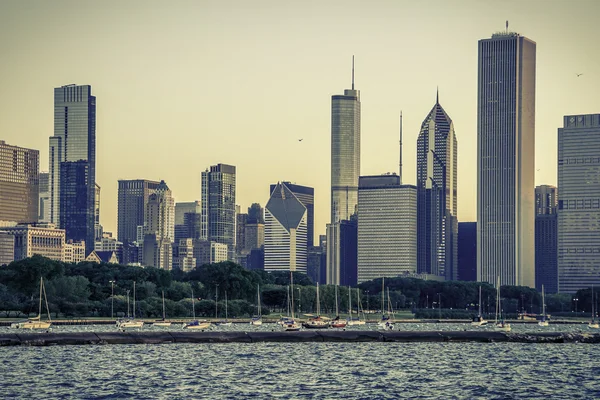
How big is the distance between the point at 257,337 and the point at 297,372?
124 ft

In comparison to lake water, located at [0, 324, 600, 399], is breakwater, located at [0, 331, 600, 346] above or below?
above

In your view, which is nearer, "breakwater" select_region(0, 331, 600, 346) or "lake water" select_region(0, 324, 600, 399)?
"lake water" select_region(0, 324, 600, 399)

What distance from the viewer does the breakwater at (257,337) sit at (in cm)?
12693

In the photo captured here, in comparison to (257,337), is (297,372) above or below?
below

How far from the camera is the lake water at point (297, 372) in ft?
288

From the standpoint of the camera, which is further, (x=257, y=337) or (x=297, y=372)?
(x=257, y=337)

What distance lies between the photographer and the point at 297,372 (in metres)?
103

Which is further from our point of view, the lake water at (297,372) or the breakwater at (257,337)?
the breakwater at (257,337)

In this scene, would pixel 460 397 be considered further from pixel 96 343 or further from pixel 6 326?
pixel 6 326

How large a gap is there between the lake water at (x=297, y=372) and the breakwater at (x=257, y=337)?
1.07m

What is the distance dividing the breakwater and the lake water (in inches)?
42.3

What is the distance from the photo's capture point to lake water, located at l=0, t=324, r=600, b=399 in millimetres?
87812

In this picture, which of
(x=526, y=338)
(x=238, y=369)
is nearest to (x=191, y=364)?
(x=238, y=369)

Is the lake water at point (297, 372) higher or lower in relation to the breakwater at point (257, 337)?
lower
